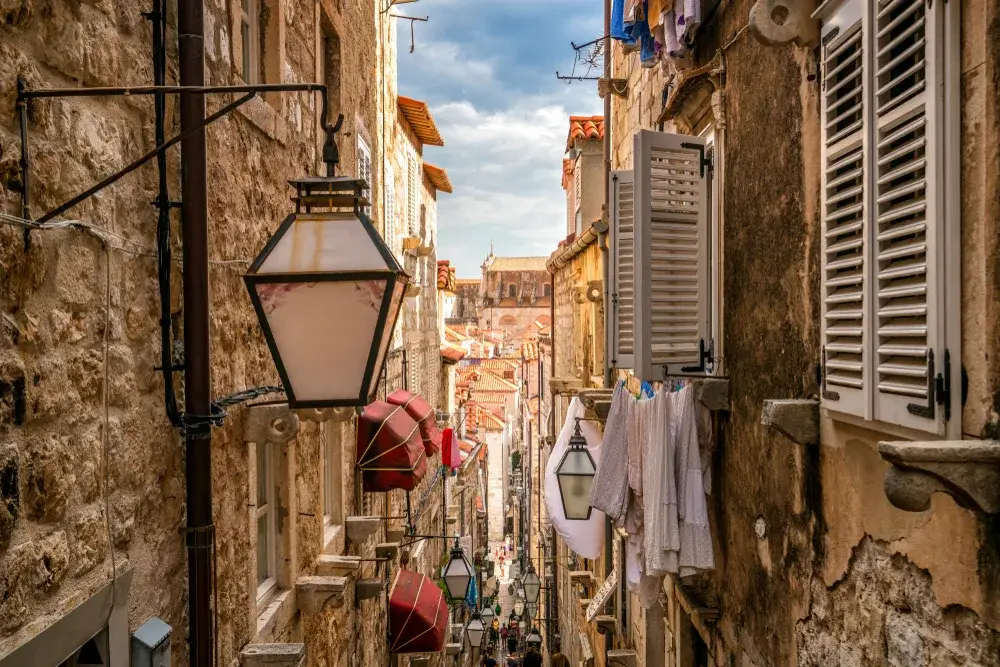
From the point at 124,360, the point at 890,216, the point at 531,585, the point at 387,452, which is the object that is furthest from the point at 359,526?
the point at 531,585

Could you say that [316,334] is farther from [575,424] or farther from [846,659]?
[575,424]

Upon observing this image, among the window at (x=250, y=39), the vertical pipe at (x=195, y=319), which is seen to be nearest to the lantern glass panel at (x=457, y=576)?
the vertical pipe at (x=195, y=319)

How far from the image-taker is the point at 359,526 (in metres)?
7.61

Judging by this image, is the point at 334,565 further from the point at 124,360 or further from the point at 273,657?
the point at 124,360

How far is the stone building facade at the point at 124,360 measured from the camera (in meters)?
2.32

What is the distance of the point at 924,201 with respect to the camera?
8.33ft

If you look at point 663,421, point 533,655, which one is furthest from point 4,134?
point 533,655

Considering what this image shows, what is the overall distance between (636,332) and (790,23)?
7.05 feet

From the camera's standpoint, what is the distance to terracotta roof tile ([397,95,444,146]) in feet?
52.2

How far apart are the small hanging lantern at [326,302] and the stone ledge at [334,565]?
3468 millimetres

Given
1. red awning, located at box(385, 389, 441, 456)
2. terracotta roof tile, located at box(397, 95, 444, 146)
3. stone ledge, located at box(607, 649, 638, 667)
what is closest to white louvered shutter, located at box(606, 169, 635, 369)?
red awning, located at box(385, 389, 441, 456)

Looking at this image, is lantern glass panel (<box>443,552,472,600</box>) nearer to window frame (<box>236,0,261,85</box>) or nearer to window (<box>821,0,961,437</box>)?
window frame (<box>236,0,261,85</box>)

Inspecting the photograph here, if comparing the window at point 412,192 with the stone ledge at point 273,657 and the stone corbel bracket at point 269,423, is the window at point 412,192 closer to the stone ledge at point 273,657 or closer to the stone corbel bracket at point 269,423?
the stone corbel bracket at point 269,423

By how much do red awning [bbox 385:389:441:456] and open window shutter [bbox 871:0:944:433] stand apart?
6.24m
